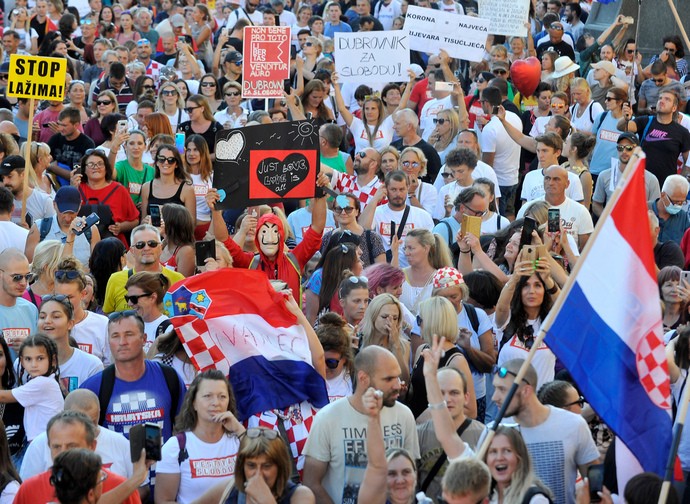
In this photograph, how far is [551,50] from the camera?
16.4 meters

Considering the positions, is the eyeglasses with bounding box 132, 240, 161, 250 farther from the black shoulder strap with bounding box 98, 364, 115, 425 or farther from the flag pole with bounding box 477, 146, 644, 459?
the flag pole with bounding box 477, 146, 644, 459

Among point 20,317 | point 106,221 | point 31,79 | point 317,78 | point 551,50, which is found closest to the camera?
point 20,317

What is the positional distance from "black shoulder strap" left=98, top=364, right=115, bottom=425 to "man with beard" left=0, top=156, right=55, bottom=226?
3.94 meters

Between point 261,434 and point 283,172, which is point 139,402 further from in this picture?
point 283,172

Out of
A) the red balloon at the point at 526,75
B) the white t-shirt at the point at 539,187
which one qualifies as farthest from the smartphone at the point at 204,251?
the red balloon at the point at 526,75

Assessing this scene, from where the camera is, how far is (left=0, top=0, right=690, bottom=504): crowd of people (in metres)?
6.10

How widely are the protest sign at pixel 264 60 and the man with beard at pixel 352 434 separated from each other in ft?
20.9

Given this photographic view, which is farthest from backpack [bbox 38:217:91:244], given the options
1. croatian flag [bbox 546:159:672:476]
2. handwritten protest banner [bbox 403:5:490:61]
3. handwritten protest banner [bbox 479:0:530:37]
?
handwritten protest banner [bbox 479:0:530:37]

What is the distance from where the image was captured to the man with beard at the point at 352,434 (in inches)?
253

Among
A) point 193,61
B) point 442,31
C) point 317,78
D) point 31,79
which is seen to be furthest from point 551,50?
point 31,79

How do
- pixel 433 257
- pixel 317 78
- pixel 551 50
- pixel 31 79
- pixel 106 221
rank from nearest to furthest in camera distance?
pixel 433 257
pixel 106 221
pixel 31 79
pixel 317 78
pixel 551 50

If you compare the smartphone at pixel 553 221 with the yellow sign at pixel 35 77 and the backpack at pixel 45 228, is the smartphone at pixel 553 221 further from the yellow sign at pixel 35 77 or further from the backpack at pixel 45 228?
the yellow sign at pixel 35 77

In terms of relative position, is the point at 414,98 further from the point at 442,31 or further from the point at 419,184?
the point at 419,184

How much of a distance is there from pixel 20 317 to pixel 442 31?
8386 mm
